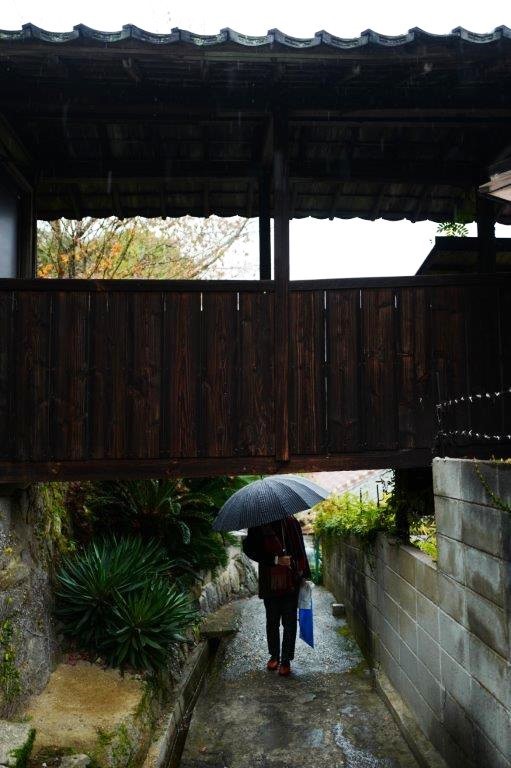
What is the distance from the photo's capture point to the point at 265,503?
8141 mm

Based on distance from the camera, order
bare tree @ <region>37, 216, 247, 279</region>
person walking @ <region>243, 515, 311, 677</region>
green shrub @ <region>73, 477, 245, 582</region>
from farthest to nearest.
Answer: bare tree @ <region>37, 216, 247, 279</region> < green shrub @ <region>73, 477, 245, 582</region> < person walking @ <region>243, 515, 311, 677</region>

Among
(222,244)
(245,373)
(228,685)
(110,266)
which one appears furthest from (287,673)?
(222,244)

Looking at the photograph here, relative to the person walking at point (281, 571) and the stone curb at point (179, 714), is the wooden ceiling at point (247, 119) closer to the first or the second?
the person walking at point (281, 571)

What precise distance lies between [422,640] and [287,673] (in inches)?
123

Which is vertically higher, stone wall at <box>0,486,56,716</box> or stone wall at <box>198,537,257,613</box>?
stone wall at <box>0,486,56,716</box>

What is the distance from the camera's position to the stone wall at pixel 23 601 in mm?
5582

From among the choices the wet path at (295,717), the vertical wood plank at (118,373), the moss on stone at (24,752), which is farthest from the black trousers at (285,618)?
the moss on stone at (24,752)

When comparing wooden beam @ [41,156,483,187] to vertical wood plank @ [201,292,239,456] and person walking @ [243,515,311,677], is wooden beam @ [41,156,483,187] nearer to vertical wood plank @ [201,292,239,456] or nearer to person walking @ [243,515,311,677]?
vertical wood plank @ [201,292,239,456]

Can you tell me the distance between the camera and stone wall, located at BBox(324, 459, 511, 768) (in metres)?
4.11

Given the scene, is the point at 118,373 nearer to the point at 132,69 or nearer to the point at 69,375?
the point at 69,375

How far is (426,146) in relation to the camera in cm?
727

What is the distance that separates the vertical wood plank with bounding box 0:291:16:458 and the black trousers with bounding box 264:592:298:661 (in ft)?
13.3

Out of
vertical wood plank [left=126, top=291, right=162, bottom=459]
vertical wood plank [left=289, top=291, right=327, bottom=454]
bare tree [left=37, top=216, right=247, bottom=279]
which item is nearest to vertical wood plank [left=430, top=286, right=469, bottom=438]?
vertical wood plank [left=289, top=291, right=327, bottom=454]

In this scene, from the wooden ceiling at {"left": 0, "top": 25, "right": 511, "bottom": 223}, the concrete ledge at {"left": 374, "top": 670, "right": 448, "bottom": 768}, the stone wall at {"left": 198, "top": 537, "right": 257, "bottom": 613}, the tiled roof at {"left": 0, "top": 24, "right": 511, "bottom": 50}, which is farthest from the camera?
the stone wall at {"left": 198, "top": 537, "right": 257, "bottom": 613}
